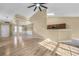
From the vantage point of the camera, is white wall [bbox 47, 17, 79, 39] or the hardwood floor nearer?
white wall [bbox 47, 17, 79, 39]

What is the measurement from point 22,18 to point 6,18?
48 centimetres

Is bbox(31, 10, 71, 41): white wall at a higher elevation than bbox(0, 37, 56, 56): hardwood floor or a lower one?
higher

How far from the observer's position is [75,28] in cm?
382

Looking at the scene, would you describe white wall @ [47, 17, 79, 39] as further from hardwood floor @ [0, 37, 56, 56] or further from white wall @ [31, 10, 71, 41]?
hardwood floor @ [0, 37, 56, 56]

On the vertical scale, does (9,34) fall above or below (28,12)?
below

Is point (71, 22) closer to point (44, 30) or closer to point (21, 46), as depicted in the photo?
point (44, 30)

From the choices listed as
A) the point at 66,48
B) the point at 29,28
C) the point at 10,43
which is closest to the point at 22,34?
the point at 29,28

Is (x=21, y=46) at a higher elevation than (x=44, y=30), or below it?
below

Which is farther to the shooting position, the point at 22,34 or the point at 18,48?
the point at 18,48

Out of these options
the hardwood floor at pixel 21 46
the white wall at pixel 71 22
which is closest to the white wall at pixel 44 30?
the white wall at pixel 71 22

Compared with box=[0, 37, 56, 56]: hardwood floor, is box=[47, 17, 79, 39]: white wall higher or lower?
higher

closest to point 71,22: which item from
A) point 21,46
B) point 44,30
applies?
point 44,30

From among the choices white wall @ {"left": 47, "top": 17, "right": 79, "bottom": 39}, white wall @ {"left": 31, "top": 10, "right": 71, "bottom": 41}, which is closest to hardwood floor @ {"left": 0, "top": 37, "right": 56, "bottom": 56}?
white wall @ {"left": 31, "top": 10, "right": 71, "bottom": 41}

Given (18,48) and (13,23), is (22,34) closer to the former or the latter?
(13,23)
